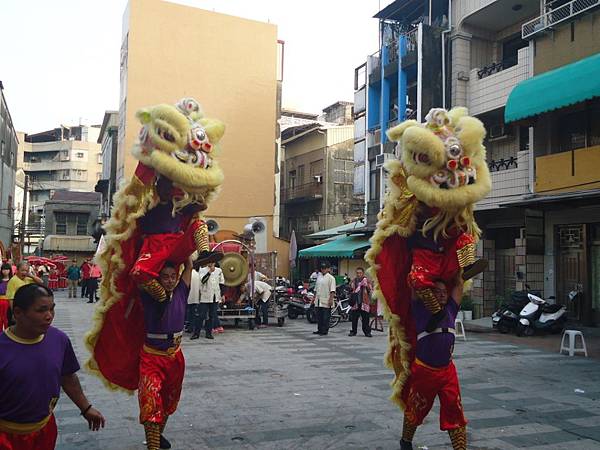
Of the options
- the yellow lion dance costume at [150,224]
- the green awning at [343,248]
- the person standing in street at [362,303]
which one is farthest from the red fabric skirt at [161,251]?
the green awning at [343,248]

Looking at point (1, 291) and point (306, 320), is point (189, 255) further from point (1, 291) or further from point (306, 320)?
point (306, 320)

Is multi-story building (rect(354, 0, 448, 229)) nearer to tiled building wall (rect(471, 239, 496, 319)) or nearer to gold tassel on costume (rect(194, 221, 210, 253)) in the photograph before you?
tiled building wall (rect(471, 239, 496, 319))

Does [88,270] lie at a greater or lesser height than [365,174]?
lesser

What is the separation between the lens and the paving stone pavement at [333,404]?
490cm

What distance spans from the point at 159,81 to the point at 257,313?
1826 cm

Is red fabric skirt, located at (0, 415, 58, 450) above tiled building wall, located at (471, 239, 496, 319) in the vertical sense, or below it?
below

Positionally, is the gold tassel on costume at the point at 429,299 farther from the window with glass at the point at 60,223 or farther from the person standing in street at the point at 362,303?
the window with glass at the point at 60,223

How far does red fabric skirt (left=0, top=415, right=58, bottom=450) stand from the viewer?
281 cm

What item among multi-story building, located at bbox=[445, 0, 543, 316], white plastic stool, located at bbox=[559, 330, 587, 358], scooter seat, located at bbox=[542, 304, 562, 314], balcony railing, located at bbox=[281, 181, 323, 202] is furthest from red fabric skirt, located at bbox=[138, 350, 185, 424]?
balcony railing, located at bbox=[281, 181, 323, 202]

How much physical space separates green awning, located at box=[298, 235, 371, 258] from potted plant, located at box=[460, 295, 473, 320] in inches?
154

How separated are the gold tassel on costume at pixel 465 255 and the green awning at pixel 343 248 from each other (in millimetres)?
13863

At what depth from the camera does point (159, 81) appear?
94.4 ft

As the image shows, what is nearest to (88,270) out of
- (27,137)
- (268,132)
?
(268,132)

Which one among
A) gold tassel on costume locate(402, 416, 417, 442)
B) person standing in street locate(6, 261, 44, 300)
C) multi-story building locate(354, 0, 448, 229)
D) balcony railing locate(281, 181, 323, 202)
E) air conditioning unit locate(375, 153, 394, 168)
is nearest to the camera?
gold tassel on costume locate(402, 416, 417, 442)
